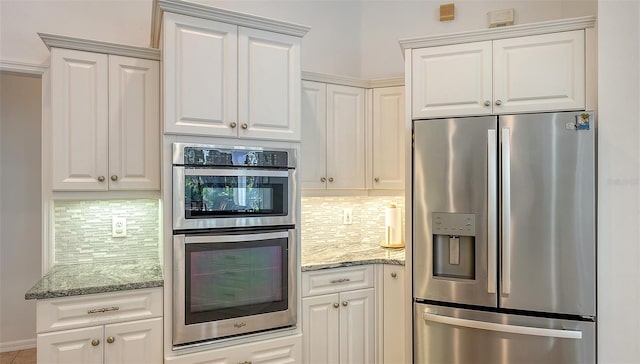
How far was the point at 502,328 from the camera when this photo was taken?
7.32 feet

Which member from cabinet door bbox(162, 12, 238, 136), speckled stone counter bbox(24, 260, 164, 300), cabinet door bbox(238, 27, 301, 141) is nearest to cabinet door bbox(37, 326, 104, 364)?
speckled stone counter bbox(24, 260, 164, 300)

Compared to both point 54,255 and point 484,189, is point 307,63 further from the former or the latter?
point 54,255

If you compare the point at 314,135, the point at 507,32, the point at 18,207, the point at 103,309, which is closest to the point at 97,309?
the point at 103,309

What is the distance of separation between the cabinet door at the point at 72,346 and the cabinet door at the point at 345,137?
1784 millimetres

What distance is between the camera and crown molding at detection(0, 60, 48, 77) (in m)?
2.49

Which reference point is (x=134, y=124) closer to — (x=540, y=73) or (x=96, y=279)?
(x=96, y=279)

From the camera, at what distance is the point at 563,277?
2.16 metres

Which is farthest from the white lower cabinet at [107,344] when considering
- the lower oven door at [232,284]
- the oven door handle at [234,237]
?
the oven door handle at [234,237]

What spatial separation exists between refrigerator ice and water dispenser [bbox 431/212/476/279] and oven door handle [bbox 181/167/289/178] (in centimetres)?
97

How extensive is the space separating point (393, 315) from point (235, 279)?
3.73 feet

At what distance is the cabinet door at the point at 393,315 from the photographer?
2711 mm

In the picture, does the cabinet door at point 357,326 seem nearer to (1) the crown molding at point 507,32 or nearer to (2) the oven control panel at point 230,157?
(2) the oven control panel at point 230,157
